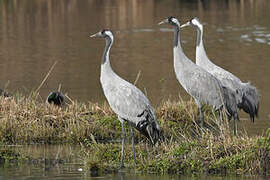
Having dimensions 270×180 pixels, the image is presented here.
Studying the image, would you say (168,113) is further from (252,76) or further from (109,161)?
(252,76)

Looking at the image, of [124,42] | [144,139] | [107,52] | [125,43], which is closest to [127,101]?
[107,52]

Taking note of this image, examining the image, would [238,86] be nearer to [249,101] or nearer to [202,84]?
[249,101]

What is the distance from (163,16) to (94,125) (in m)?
19.5

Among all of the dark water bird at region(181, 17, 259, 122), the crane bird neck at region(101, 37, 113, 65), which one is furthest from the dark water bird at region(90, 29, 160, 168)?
the dark water bird at region(181, 17, 259, 122)

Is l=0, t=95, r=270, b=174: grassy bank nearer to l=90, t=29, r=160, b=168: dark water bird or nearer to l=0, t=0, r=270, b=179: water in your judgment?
l=90, t=29, r=160, b=168: dark water bird

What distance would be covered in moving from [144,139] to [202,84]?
1.07 m

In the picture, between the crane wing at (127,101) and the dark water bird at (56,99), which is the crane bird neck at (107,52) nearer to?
the crane wing at (127,101)

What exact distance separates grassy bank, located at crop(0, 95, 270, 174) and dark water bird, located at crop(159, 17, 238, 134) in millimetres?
211

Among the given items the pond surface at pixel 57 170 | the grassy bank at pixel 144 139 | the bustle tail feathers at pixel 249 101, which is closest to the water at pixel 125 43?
the bustle tail feathers at pixel 249 101

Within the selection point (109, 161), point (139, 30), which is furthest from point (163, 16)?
point (109, 161)

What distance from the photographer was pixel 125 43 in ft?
76.0

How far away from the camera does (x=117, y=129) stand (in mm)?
10484

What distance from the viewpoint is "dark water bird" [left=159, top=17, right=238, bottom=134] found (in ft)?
34.4

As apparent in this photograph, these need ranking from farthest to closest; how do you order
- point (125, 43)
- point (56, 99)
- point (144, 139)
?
point (125, 43) < point (56, 99) < point (144, 139)
